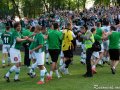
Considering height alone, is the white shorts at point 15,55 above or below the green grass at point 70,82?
above

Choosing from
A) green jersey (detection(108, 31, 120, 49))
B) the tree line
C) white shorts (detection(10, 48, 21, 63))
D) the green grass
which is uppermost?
the tree line

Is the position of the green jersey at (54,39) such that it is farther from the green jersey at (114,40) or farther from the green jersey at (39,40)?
the green jersey at (114,40)

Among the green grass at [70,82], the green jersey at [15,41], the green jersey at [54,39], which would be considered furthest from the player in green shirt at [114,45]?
the green jersey at [15,41]

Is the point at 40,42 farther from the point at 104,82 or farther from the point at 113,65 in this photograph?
the point at 113,65

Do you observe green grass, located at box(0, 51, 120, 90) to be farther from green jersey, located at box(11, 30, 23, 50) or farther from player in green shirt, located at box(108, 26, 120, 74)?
green jersey, located at box(11, 30, 23, 50)

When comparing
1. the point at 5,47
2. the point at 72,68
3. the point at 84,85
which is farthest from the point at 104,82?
the point at 5,47

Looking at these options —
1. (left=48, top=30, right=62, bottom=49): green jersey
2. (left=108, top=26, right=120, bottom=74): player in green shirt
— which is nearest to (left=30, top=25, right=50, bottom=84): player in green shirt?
(left=48, top=30, right=62, bottom=49): green jersey

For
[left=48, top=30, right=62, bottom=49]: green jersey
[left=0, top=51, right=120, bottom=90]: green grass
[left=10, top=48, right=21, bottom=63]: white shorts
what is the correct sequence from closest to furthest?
[left=0, top=51, right=120, bottom=90]: green grass → [left=10, top=48, right=21, bottom=63]: white shorts → [left=48, top=30, right=62, bottom=49]: green jersey

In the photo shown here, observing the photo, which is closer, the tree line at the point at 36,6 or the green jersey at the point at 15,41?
the green jersey at the point at 15,41

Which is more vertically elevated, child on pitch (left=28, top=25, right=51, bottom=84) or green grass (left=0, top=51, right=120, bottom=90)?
child on pitch (left=28, top=25, right=51, bottom=84)

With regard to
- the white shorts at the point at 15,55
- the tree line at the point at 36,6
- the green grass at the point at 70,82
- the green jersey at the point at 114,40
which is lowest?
the green grass at the point at 70,82

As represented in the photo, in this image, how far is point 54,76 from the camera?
53.8 feet

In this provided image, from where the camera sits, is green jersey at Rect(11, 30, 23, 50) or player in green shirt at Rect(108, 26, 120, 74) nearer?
green jersey at Rect(11, 30, 23, 50)

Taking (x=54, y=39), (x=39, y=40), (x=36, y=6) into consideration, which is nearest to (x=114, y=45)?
(x=54, y=39)
